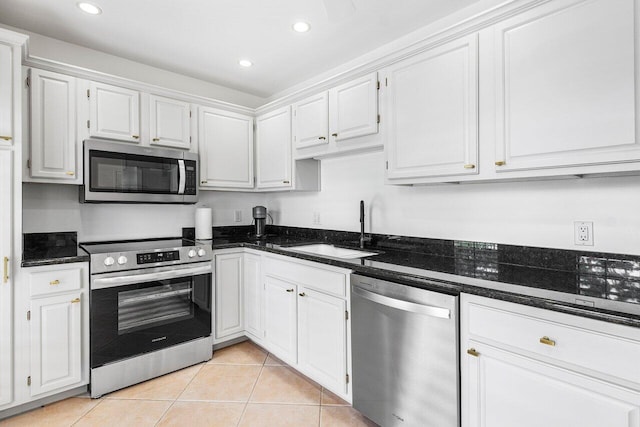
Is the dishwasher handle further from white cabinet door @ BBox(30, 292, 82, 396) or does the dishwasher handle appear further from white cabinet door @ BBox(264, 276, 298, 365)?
white cabinet door @ BBox(30, 292, 82, 396)

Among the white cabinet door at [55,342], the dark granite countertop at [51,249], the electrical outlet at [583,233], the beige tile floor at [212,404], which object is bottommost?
the beige tile floor at [212,404]

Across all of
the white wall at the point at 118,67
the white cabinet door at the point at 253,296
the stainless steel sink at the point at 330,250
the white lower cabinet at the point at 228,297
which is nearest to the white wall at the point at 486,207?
the stainless steel sink at the point at 330,250

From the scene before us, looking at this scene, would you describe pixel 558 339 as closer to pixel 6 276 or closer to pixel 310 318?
pixel 310 318

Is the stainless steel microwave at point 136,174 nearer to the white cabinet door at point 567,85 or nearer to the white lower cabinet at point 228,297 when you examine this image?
the white lower cabinet at point 228,297

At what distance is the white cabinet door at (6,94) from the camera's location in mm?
1880

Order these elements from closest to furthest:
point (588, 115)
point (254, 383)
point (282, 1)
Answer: point (588, 115)
point (282, 1)
point (254, 383)

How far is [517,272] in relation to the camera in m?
1.65

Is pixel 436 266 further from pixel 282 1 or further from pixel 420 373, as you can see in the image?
pixel 282 1

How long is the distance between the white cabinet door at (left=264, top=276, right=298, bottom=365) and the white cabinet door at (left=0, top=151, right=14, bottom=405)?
157 cm

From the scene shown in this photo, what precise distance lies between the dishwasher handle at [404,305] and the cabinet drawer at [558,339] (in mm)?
119

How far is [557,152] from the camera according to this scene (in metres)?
1.47

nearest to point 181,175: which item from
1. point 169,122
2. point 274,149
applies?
point 169,122

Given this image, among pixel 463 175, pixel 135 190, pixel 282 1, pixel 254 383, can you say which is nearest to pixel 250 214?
pixel 135 190

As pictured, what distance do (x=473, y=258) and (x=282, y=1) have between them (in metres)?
1.98
